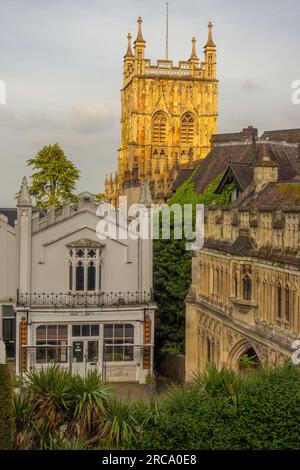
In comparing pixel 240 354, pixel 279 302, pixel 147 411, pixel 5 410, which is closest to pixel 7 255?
pixel 240 354

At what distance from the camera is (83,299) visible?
122ft

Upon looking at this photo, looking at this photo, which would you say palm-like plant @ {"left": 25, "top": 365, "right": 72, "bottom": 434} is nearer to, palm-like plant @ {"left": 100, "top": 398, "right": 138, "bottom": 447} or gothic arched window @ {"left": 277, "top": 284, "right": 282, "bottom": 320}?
palm-like plant @ {"left": 100, "top": 398, "right": 138, "bottom": 447}

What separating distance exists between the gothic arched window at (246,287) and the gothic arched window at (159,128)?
7715 cm

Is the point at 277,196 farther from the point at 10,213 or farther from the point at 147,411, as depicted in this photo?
the point at 10,213

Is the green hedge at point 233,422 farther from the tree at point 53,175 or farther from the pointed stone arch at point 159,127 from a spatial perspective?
the pointed stone arch at point 159,127

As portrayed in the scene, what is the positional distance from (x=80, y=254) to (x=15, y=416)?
770 inches

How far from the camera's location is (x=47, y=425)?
1844 cm

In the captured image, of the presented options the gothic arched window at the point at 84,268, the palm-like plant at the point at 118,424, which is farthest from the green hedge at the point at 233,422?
the gothic arched window at the point at 84,268

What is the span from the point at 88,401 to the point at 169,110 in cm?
8950

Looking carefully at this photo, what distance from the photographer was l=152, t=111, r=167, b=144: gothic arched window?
344 feet

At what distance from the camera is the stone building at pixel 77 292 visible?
36.8 m

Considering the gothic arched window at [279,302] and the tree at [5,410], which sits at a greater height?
the gothic arched window at [279,302]
